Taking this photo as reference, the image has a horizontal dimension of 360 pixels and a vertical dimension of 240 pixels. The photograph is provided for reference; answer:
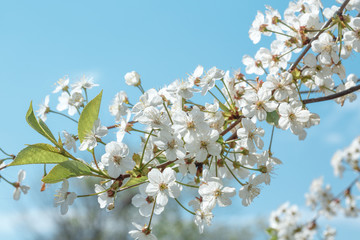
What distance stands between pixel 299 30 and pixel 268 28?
0.63 feet

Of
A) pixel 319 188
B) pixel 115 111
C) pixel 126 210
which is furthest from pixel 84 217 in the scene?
pixel 115 111

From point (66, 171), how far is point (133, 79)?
1.36 feet

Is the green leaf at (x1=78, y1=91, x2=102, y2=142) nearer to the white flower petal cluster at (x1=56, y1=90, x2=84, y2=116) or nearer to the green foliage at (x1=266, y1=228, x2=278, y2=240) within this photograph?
the white flower petal cluster at (x1=56, y1=90, x2=84, y2=116)

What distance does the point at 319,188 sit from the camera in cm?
462

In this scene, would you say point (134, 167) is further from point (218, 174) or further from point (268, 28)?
point (268, 28)

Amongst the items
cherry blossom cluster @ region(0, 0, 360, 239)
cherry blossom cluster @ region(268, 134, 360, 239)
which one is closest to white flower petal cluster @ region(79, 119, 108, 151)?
cherry blossom cluster @ region(0, 0, 360, 239)

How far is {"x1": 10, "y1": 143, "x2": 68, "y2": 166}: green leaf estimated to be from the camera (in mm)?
896

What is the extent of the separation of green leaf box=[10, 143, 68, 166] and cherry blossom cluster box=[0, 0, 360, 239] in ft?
0.05

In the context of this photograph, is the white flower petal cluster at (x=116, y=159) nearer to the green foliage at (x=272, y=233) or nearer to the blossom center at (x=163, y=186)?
the blossom center at (x=163, y=186)

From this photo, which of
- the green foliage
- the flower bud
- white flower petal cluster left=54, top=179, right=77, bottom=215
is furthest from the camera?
the green foliage

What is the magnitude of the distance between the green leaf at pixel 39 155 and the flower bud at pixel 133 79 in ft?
1.18

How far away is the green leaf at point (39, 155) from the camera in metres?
0.90

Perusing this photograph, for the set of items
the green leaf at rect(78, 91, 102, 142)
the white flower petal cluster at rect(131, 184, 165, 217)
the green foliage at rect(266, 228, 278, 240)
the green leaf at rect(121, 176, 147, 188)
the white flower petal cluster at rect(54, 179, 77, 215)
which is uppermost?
the green foliage at rect(266, 228, 278, 240)

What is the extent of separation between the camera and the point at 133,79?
1210 mm
